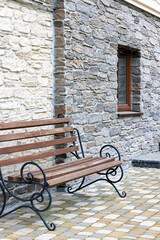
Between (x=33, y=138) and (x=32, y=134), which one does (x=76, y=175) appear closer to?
(x=32, y=134)

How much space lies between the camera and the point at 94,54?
6.14 m

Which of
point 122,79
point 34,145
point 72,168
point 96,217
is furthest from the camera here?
point 122,79

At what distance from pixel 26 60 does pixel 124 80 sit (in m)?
3.06

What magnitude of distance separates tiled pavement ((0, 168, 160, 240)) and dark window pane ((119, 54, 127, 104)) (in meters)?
2.36

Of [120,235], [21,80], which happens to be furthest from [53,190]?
[120,235]

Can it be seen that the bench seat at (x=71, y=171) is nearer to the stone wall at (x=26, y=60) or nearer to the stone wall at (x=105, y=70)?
the stone wall at (x=26, y=60)

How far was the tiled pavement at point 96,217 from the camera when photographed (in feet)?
12.1

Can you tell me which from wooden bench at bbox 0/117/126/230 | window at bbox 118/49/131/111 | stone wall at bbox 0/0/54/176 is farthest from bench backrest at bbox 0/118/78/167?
window at bbox 118/49/131/111

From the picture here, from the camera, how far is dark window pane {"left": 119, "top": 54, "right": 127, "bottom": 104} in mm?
7532

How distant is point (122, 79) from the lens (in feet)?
24.9

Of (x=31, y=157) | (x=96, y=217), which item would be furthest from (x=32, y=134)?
(x=96, y=217)

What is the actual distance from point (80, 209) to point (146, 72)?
4031 millimetres

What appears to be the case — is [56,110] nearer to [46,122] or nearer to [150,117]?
[46,122]

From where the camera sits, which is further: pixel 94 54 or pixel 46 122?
pixel 94 54
